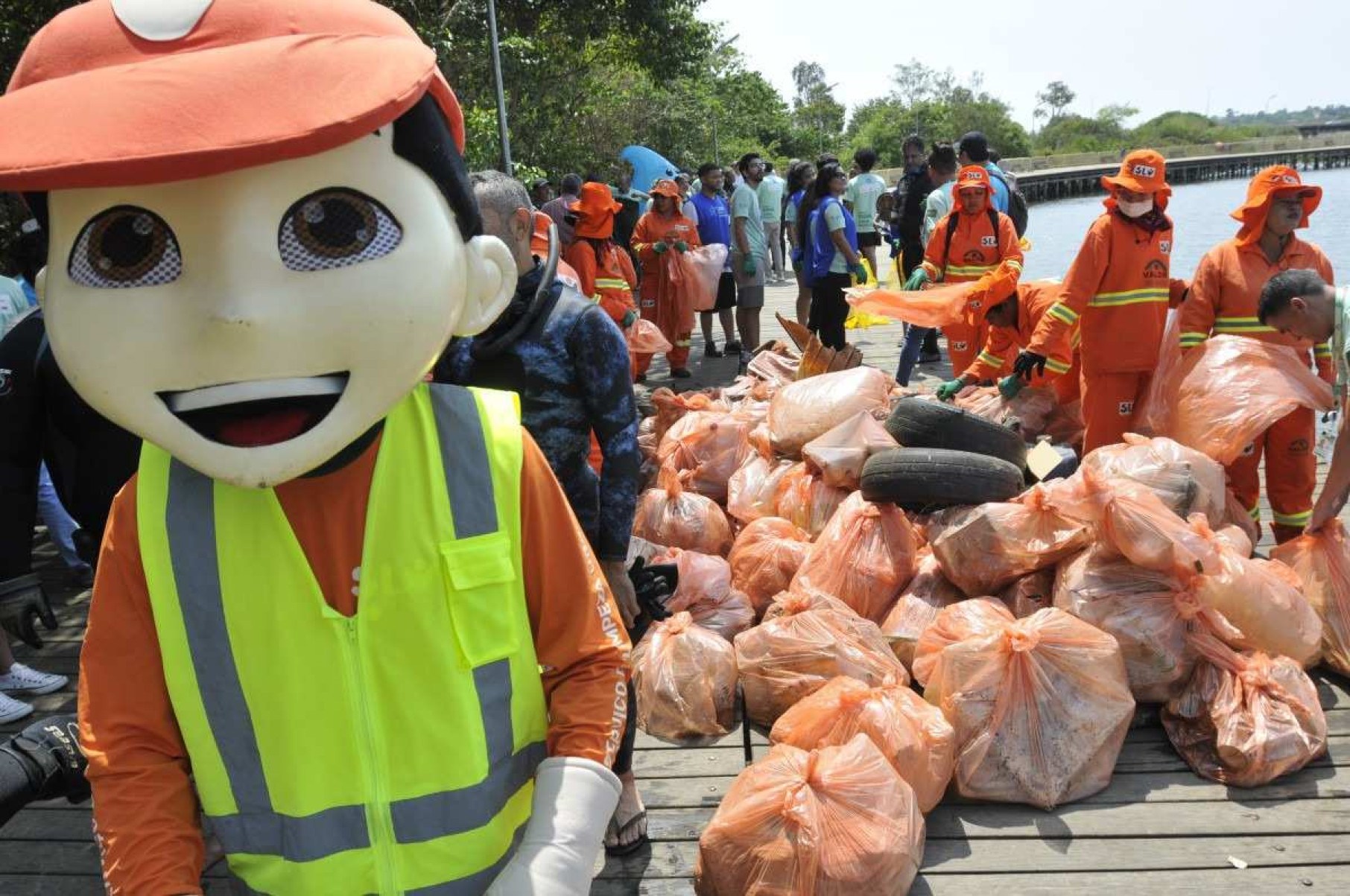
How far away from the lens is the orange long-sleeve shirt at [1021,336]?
5598mm

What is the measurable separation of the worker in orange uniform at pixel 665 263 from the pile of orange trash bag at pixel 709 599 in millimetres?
4613

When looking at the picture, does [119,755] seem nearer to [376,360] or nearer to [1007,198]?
[376,360]

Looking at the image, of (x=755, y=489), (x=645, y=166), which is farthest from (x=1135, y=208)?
(x=645, y=166)

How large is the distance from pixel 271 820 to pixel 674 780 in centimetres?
198

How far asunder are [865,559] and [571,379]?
155 cm

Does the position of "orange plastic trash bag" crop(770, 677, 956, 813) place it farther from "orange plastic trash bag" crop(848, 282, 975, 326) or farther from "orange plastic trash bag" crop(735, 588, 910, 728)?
"orange plastic trash bag" crop(848, 282, 975, 326)

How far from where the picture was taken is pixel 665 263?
28.5ft

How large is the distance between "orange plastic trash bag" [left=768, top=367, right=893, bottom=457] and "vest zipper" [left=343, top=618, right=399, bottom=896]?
383cm

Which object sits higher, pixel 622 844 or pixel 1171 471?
pixel 1171 471

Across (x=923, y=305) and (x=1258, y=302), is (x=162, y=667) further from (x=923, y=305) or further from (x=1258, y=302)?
(x=923, y=305)

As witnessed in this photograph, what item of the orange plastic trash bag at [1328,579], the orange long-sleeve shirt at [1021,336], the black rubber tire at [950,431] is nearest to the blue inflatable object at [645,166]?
the orange long-sleeve shirt at [1021,336]

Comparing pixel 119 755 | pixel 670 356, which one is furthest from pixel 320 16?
pixel 670 356

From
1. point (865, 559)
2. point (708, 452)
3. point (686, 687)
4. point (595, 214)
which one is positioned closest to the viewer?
point (686, 687)

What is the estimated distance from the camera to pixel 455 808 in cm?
132
